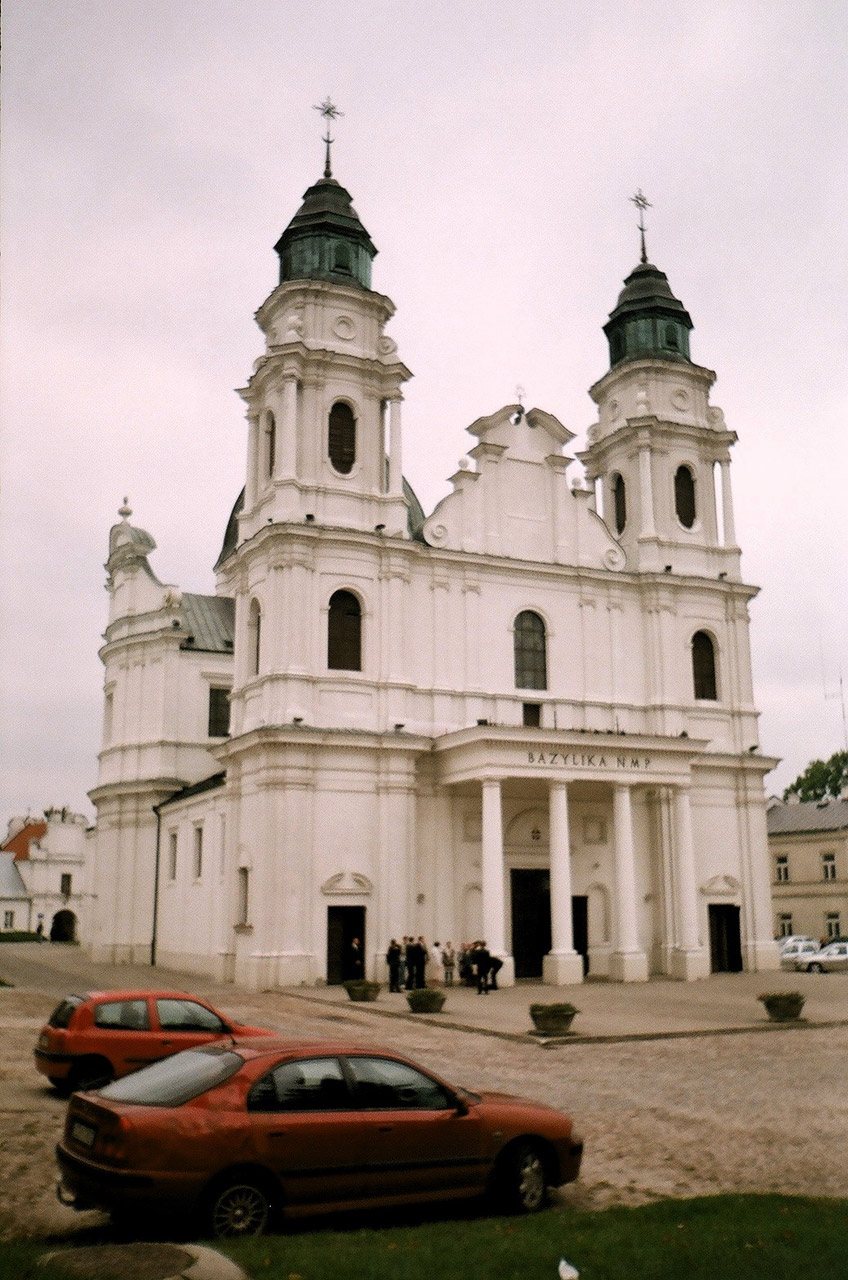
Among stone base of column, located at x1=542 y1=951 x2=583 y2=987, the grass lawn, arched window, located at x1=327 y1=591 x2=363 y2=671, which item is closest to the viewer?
Answer: the grass lawn

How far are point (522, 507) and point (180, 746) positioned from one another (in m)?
17.2

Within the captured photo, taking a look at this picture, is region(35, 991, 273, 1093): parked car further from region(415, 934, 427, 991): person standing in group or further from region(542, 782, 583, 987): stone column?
region(542, 782, 583, 987): stone column

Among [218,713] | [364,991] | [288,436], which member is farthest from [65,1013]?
[218,713]

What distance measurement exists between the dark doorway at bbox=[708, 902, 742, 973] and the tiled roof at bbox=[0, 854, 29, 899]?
62293 mm

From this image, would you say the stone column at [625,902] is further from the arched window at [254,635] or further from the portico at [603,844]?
the arched window at [254,635]

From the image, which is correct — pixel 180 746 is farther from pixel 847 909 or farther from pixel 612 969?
pixel 847 909

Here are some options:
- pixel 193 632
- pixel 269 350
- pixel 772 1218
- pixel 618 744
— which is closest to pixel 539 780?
pixel 618 744

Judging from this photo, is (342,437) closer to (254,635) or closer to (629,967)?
(254,635)

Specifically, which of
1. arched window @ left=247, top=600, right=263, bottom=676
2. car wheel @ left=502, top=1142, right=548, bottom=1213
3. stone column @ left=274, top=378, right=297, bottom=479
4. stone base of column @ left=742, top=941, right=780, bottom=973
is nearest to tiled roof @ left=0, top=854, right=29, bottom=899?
arched window @ left=247, top=600, right=263, bottom=676

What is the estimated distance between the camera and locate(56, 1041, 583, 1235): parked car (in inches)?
313

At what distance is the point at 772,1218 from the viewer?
8.40 meters

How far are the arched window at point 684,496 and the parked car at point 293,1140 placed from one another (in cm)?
3472

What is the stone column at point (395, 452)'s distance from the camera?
36.7m

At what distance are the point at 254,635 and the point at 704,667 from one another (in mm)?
15686
